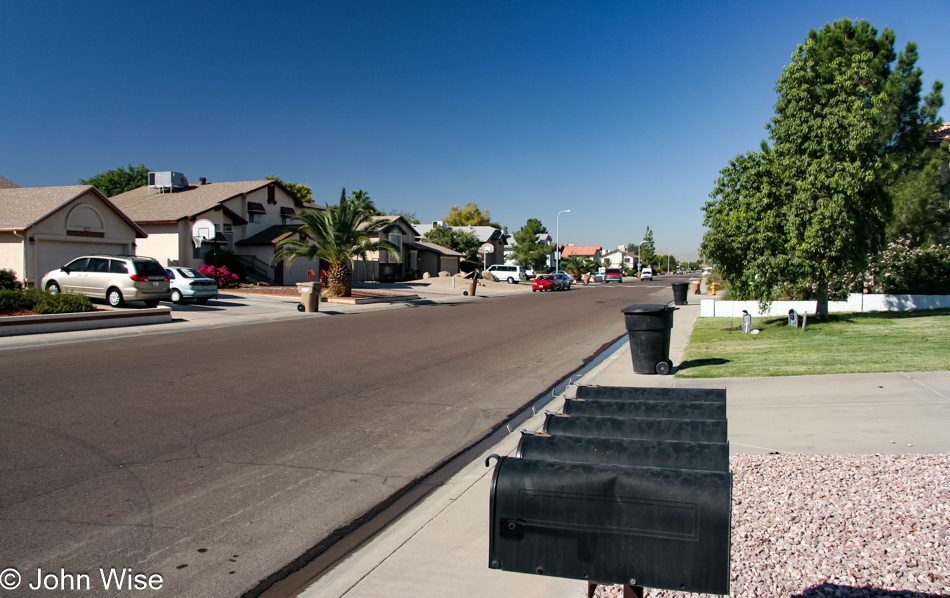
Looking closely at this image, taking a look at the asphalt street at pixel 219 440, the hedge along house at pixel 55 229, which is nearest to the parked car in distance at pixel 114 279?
the hedge along house at pixel 55 229

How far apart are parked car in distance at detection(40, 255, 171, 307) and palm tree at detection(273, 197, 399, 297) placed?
837cm

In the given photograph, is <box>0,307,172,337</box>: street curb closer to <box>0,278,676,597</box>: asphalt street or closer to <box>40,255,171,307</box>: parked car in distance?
<box>40,255,171,307</box>: parked car in distance

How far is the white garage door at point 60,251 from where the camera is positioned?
25344mm

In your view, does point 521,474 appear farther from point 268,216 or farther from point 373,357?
point 268,216

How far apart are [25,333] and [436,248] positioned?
4826 centimetres

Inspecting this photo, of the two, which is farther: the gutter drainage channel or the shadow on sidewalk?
the shadow on sidewalk

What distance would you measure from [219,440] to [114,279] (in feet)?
56.9

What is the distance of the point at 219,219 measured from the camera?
123ft

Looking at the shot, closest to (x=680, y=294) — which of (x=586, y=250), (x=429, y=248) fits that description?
(x=429, y=248)

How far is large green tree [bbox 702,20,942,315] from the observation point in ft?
51.3

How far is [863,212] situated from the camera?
16.2m

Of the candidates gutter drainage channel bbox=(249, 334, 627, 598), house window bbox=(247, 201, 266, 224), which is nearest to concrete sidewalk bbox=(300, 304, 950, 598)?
gutter drainage channel bbox=(249, 334, 627, 598)

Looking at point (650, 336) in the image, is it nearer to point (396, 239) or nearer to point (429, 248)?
point (396, 239)

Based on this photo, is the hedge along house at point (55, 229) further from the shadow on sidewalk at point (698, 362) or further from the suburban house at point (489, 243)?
the suburban house at point (489, 243)
